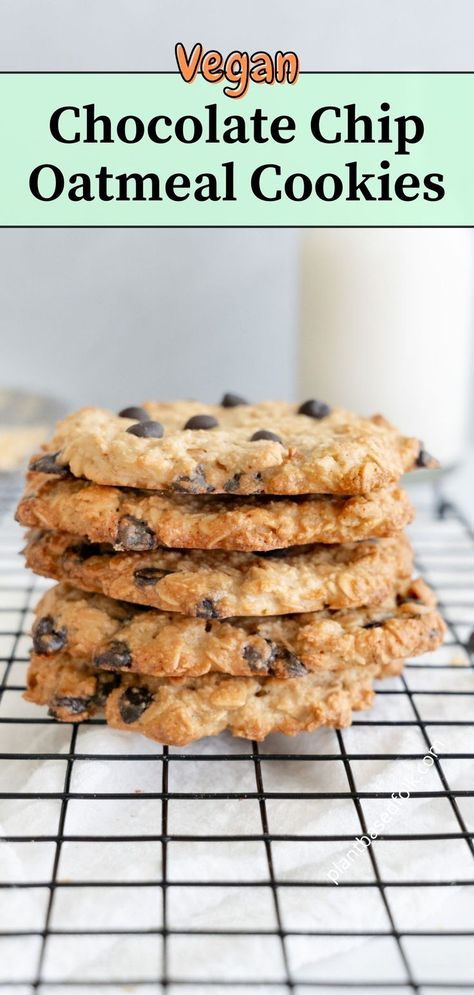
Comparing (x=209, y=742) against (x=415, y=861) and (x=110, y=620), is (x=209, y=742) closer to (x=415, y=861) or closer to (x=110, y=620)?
(x=110, y=620)

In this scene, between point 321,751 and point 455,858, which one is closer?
point 455,858

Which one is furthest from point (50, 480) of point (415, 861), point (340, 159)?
point (340, 159)

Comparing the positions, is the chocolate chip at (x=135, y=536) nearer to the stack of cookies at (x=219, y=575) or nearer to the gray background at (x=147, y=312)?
the stack of cookies at (x=219, y=575)

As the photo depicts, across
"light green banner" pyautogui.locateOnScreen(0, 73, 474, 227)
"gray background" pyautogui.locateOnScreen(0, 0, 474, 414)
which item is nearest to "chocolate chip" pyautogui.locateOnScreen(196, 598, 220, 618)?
"light green banner" pyautogui.locateOnScreen(0, 73, 474, 227)

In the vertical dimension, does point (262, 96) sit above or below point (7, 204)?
above

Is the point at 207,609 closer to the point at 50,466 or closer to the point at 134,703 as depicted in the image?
the point at 134,703

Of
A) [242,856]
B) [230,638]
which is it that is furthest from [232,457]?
[242,856]

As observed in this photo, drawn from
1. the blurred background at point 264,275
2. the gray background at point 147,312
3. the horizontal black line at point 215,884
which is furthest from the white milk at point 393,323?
the horizontal black line at point 215,884

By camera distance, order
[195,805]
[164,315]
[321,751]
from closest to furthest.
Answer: [195,805]
[321,751]
[164,315]
